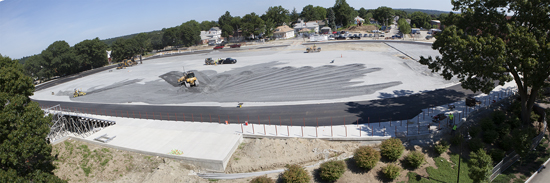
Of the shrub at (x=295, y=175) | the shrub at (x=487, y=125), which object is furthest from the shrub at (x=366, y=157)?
the shrub at (x=487, y=125)

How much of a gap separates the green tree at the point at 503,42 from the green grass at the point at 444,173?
269 inches

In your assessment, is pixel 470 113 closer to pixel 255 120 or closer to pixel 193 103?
pixel 255 120

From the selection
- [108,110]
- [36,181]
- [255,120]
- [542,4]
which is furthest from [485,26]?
[108,110]

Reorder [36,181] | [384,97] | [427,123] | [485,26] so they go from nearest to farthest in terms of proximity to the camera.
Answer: [36,181]
[485,26]
[427,123]
[384,97]

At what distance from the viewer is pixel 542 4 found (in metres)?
22.3

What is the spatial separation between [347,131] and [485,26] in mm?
14815

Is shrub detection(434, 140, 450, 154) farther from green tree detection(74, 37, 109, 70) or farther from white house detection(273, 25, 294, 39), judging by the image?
white house detection(273, 25, 294, 39)

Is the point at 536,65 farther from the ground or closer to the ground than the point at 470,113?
farther from the ground

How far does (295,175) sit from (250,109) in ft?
47.9

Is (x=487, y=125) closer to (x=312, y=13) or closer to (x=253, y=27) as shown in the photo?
(x=253, y=27)

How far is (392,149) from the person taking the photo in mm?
22641

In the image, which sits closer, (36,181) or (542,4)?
(36,181)

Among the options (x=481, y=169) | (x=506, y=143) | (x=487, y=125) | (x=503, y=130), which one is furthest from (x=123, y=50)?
(x=481, y=169)

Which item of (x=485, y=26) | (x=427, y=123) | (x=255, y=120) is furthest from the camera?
(x=255, y=120)
